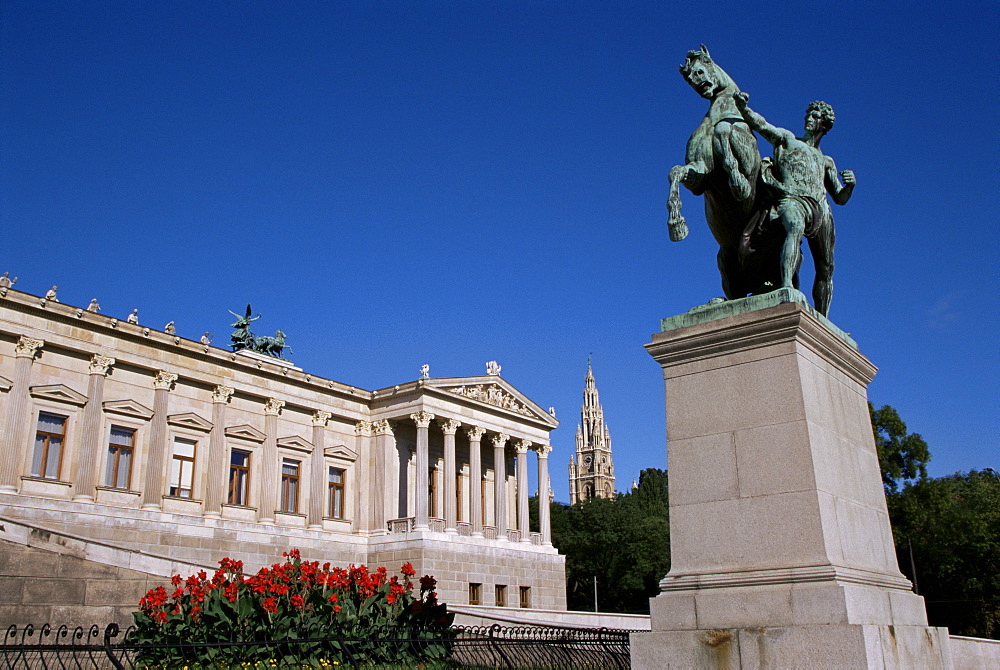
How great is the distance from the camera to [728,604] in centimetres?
647

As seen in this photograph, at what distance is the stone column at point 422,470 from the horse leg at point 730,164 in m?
37.9

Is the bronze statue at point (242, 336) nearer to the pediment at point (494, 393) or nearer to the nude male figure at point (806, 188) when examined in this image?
the pediment at point (494, 393)

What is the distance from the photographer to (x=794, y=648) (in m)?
5.98

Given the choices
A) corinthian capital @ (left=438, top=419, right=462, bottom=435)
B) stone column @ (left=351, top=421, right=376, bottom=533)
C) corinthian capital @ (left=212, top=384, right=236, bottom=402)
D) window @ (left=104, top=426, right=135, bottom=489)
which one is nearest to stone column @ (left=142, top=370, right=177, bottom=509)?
window @ (left=104, top=426, right=135, bottom=489)

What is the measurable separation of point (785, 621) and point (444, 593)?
38.1 m

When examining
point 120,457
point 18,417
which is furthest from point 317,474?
point 18,417

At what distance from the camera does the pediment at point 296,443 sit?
43219 millimetres

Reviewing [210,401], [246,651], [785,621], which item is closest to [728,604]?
[785,621]

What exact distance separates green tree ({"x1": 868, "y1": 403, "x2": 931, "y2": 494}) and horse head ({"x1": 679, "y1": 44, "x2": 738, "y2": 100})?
125 feet

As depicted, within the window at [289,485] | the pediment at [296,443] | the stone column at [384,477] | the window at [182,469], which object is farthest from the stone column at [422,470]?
the window at [182,469]

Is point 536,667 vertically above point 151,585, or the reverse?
point 151,585

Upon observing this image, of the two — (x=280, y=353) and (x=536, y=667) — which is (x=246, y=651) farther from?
(x=280, y=353)

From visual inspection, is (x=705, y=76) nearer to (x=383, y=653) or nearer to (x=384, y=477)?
(x=383, y=653)

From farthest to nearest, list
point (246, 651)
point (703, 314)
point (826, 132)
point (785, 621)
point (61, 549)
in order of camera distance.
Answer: point (61, 549) < point (246, 651) < point (826, 132) < point (703, 314) < point (785, 621)
